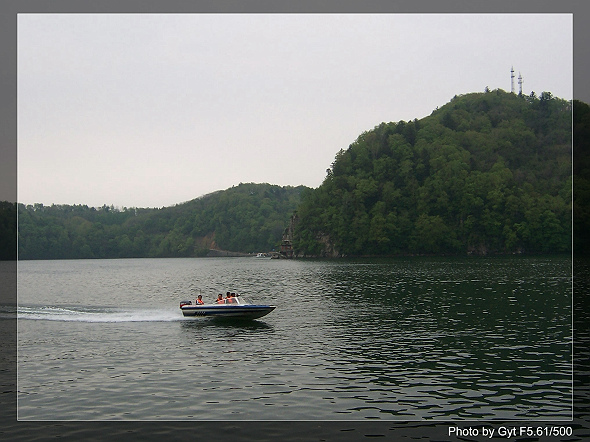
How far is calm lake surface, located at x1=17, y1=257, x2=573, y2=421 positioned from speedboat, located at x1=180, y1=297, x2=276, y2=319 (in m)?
0.74

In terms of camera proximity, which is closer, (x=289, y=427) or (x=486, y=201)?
(x=289, y=427)

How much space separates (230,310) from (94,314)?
47.5 ft

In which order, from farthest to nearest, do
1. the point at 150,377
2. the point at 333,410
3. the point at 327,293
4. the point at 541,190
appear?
the point at 541,190, the point at 327,293, the point at 150,377, the point at 333,410

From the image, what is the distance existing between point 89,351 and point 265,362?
10.8m

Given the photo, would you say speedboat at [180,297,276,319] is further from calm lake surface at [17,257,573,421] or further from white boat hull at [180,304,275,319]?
calm lake surface at [17,257,573,421]

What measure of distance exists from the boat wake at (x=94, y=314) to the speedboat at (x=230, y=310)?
5.59 ft

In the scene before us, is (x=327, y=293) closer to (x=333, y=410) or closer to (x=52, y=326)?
(x=52, y=326)

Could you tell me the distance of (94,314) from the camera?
161ft

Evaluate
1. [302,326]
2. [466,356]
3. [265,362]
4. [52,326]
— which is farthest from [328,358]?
[52,326]

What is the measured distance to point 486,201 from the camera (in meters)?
184

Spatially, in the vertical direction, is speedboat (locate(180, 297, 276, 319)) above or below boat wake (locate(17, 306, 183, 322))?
above

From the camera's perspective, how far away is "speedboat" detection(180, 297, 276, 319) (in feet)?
138

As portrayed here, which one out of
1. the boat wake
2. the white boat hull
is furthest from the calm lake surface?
the white boat hull

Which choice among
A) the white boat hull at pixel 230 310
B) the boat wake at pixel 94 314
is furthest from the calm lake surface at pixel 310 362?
the white boat hull at pixel 230 310
